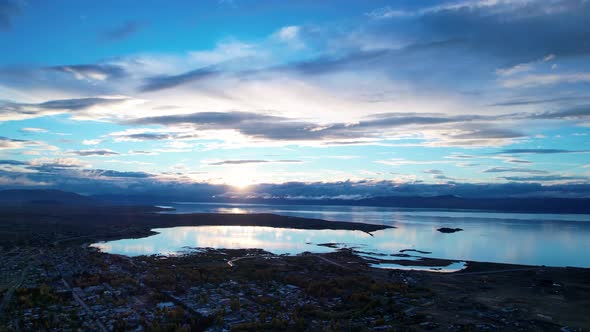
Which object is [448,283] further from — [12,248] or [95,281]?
[12,248]

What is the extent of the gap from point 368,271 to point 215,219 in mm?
93562

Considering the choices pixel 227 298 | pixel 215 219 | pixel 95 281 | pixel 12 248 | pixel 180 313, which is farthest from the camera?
pixel 215 219

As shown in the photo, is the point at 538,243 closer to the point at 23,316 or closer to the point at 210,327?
the point at 210,327

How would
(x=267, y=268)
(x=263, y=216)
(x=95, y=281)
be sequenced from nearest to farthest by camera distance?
(x=95, y=281)
(x=267, y=268)
(x=263, y=216)

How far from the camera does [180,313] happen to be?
66.6 ft

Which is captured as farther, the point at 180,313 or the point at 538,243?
the point at 538,243

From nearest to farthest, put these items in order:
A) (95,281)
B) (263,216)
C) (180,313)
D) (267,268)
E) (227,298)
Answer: (180,313)
(227,298)
(95,281)
(267,268)
(263,216)

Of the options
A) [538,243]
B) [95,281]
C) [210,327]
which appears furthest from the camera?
[538,243]

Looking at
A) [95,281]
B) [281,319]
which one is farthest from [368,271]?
[95,281]

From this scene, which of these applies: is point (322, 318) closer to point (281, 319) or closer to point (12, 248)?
point (281, 319)

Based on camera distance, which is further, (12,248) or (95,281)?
(12,248)

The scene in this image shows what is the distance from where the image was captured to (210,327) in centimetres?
1892

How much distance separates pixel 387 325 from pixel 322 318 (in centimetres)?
343

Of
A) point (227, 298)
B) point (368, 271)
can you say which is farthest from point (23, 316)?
point (368, 271)
